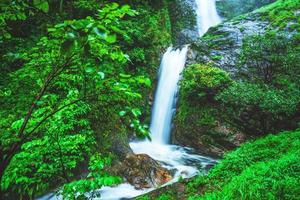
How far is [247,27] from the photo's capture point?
42.8ft

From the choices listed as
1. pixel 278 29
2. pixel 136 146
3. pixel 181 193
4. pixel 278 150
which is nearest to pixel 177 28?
pixel 278 29

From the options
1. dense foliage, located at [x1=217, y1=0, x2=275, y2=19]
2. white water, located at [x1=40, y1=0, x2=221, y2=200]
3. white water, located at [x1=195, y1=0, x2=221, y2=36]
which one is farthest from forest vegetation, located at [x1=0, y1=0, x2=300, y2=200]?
dense foliage, located at [x1=217, y1=0, x2=275, y2=19]

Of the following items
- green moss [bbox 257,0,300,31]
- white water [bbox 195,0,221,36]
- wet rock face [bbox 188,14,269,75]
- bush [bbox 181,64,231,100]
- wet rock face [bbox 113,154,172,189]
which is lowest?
wet rock face [bbox 113,154,172,189]

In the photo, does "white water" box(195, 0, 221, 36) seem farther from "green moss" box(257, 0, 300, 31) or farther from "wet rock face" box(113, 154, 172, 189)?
"wet rock face" box(113, 154, 172, 189)

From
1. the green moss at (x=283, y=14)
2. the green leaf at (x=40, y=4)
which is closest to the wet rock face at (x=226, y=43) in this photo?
the green moss at (x=283, y=14)

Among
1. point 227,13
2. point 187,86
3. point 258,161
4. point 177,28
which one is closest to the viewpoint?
point 258,161

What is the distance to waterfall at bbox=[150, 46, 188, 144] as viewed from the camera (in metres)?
10.9

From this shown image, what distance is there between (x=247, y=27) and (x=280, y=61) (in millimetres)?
4607

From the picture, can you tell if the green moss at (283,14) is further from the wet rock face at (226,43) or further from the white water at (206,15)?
the white water at (206,15)

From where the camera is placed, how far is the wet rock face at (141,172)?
6.02 m

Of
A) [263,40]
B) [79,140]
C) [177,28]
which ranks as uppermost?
[177,28]

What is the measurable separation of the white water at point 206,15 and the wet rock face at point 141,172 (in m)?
15.1

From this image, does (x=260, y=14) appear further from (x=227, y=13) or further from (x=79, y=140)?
(x=79, y=140)

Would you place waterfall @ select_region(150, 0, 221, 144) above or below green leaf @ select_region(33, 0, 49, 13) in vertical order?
below
